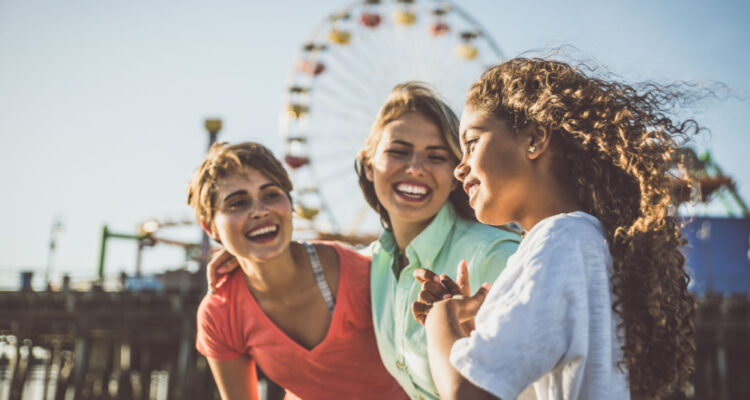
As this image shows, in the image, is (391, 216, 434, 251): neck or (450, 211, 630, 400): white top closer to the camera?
(450, 211, 630, 400): white top

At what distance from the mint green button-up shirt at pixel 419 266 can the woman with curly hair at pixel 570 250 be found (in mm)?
656

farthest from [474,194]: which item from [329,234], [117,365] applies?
[117,365]

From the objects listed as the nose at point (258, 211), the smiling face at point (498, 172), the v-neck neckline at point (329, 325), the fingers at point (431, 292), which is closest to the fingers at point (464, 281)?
the fingers at point (431, 292)

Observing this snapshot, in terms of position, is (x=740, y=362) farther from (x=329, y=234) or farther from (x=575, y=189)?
→ (x=575, y=189)

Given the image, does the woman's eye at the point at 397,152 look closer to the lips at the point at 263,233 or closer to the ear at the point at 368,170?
the ear at the point at 368,170

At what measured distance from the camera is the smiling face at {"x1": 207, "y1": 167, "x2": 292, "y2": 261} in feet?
9.75

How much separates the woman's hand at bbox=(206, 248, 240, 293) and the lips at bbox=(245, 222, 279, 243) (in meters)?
0.24

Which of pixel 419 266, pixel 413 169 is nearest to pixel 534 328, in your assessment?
pixel 419 266

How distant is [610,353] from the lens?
130 cm

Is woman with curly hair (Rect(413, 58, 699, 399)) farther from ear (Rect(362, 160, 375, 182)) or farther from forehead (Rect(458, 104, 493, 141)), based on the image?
ear (Rect(362, 160, 375, 182))

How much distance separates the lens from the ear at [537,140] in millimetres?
1539

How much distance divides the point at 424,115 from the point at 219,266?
1211 millimetres

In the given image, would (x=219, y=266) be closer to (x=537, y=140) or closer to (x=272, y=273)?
(x=272, y=273)

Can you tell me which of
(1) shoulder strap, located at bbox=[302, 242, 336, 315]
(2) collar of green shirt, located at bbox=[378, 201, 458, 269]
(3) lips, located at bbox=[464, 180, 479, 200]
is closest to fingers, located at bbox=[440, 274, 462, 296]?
(3) lips, located at bbox=[464, 180, 479, 200]
